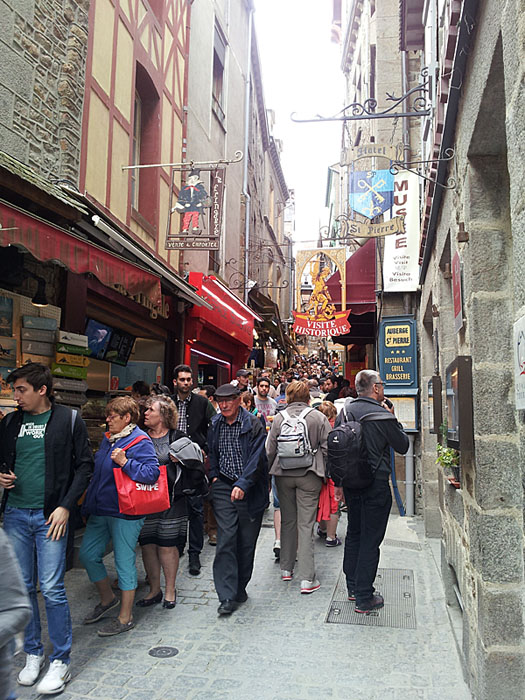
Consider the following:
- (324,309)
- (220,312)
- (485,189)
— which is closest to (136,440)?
(485,189)

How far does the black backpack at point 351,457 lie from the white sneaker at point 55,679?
97.5 inches

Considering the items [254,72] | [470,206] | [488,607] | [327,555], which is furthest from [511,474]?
[254,72]

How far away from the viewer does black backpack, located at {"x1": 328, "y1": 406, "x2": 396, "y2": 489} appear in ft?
16.5

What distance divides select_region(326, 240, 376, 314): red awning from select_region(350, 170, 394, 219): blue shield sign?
3.00 metres

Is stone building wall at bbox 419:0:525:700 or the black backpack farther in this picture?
the black backpack

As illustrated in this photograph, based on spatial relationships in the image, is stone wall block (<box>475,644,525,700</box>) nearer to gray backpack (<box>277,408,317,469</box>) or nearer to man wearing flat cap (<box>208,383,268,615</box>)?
man wearing flat cap (<box>208,383,268,615</box>)

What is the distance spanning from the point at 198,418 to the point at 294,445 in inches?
54.5

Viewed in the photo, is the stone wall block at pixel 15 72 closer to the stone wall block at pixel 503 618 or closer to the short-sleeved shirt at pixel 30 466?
the short-sleeved shirt at pixel 30 466

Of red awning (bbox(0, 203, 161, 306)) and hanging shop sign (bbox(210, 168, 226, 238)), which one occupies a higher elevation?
hanging shop sign (bbox(210, 168, 226, 238))

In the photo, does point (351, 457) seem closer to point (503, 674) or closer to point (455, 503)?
point (455, 503)

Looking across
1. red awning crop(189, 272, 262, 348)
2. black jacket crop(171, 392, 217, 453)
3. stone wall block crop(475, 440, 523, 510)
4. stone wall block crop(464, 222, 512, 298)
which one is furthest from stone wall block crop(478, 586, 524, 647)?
red awning crop(189, 272, 262, 348)

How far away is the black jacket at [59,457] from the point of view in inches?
154

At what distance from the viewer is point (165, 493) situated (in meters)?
4.65

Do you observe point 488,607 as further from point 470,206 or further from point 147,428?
point 147,428
